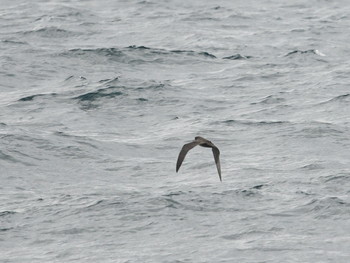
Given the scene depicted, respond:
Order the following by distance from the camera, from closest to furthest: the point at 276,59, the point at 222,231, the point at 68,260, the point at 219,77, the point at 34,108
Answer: the point at 68,260
the point at 222,231
the point at 34,108
the point at 219,77
the point at 276,59

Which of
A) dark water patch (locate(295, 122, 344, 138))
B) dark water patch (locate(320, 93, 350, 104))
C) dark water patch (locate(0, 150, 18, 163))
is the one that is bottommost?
dark water patch (locate(320, 93, 350, 104))

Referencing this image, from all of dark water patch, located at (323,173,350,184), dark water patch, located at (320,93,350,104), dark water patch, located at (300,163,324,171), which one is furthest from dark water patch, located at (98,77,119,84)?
dark water patch, located at (323,173,350,184)

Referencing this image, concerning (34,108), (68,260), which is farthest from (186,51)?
(68,260)

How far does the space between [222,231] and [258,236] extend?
64 cm

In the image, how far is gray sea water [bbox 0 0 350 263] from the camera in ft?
61.9

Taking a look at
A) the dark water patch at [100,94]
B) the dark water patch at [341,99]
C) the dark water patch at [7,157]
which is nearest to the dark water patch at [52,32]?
the dark water patch at [100,94]

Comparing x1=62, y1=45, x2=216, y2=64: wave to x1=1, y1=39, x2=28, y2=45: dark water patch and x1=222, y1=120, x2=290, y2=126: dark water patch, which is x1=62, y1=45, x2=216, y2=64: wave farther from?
x1=222, y1=120, x2=290, y2=126: dark water patch

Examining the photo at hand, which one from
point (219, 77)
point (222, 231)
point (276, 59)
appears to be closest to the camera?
point (222, 231)

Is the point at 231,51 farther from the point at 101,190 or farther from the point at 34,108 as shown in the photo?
the point at 101,190

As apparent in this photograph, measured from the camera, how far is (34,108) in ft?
91.7

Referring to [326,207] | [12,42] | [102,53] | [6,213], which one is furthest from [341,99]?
[12,42]

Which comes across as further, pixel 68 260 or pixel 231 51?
pixel 231 51

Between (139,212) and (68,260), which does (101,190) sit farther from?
(68,260)

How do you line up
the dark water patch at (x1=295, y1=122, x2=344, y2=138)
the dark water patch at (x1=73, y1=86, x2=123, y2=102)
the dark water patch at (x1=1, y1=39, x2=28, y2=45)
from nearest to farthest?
1. the dark water patch at (x1=295, y1=122, x2=344, y2=138)
2. the dark water patch at (x1=73, y1=86, x2=123, y2=102)
3. the dark water patch at (x1=1, y1=39, x2=28, y2=45)
